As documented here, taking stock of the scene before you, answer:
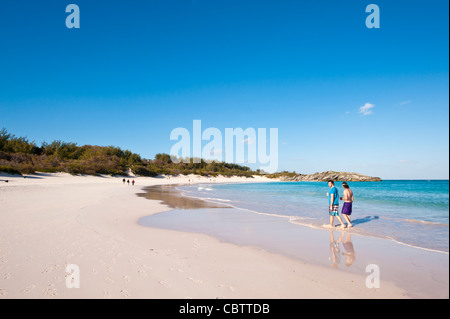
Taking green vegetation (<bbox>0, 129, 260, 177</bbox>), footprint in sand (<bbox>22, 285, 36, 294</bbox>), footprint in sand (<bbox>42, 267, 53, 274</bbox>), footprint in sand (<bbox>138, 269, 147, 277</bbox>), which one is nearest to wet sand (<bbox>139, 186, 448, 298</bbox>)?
footprint in sand (<bbox>138, 269, 147, 277</bbox>)

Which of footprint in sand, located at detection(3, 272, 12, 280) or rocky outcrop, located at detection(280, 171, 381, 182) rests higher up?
footprint in sand, located at detection(3, 272, 12, 280)

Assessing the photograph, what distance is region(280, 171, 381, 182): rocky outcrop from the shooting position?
95363 mm

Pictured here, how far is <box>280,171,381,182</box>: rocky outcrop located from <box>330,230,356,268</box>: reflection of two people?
86318 millimetres

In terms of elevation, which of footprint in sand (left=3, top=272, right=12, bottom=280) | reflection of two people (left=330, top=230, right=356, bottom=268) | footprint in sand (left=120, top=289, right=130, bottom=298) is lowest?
reflection of two people (left=330, top=230, right=356, bottom=268)

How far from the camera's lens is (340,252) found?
18.0 ft

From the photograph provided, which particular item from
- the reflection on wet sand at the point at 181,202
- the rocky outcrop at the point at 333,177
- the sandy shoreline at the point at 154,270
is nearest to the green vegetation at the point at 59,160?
the reflection on wet sand at the point at 181,202

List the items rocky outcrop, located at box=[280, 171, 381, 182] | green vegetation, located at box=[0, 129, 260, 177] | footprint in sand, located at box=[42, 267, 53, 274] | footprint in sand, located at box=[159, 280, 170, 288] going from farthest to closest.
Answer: rocky outcrop, located at box=[280, 171, 381, 182] < green vegetation, located at box=[0, 129, 260, 177] < footprint in sand, located at box=[42, 267, 53, 274] < footprint in sand, located at box=[159, 280, 170, 288]

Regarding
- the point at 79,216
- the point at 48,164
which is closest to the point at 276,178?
the point at 48,164

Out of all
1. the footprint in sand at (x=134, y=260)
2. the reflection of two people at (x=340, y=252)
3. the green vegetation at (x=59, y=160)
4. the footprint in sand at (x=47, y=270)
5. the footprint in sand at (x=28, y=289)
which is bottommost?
the reflection of two people at (x=340, y=252)

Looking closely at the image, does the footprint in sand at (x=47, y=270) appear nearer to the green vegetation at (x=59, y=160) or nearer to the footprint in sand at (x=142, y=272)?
the footprint in sand at (x=142, y=272)

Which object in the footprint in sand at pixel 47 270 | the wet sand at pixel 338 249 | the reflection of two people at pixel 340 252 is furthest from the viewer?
the reflection of two people at pixel 340 252

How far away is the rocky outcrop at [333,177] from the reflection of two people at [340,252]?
8632 cm

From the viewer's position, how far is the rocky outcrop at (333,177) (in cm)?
9536

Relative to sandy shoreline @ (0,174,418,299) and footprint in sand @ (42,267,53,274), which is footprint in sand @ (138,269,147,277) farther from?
footprint in sand @ (42,267,53,274)
